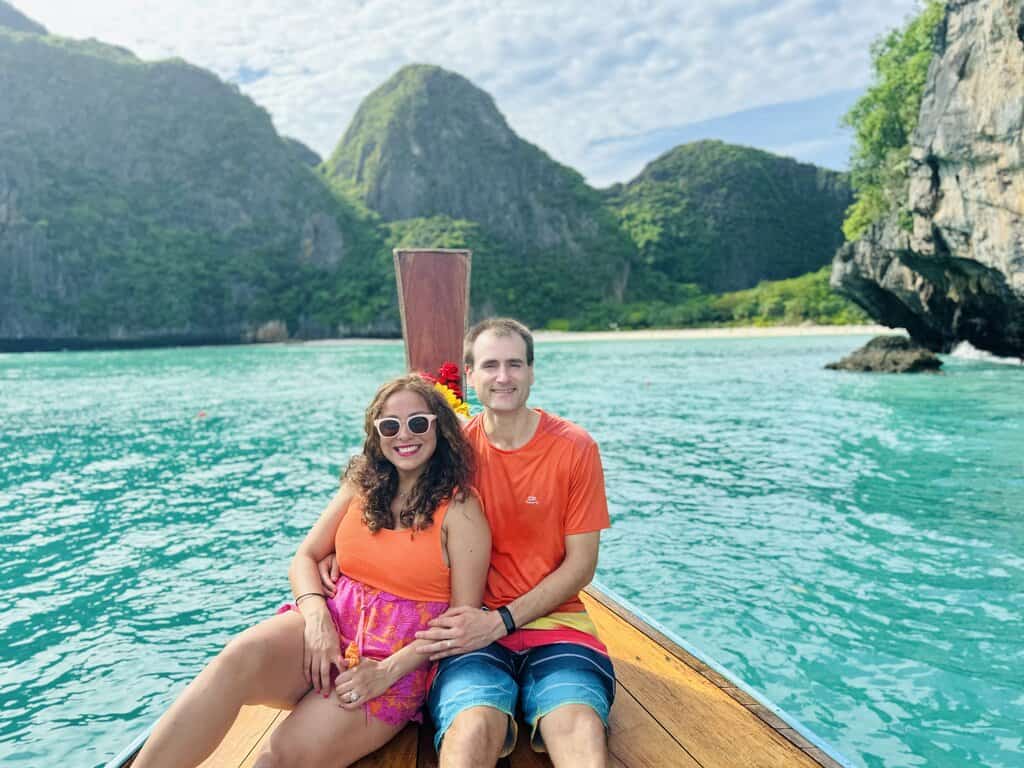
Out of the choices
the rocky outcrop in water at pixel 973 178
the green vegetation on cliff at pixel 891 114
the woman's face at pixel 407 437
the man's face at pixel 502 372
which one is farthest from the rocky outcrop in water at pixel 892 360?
the woman's face at pixel 407 437

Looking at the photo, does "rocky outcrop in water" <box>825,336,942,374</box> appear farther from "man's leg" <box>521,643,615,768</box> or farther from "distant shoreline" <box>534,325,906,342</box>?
"distant shoreline" <box>534,325,906,342</box>

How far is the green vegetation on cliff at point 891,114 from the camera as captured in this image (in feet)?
97.5

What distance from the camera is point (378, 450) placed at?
257 cm

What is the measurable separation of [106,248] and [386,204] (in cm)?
4576

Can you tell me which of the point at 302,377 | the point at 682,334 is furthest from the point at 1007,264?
the point at 682,334

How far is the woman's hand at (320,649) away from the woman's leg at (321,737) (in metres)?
0.05

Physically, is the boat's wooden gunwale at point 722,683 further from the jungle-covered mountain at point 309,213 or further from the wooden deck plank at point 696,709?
the jungle-covered mountain at point 309,213

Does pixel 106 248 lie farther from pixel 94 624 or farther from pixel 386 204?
pixel 94 624

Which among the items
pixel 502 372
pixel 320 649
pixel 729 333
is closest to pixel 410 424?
→ pixel 502 372

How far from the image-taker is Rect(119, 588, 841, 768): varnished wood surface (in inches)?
89.7

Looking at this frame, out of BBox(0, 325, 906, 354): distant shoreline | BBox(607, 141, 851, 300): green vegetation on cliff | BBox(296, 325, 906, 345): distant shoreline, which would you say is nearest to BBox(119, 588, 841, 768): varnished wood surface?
BBox(296, 325, 906, 345): distant shoreline

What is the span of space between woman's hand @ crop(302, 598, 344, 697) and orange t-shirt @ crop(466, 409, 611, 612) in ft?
1.86

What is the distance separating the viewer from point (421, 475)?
251 cm

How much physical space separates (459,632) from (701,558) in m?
4.72
